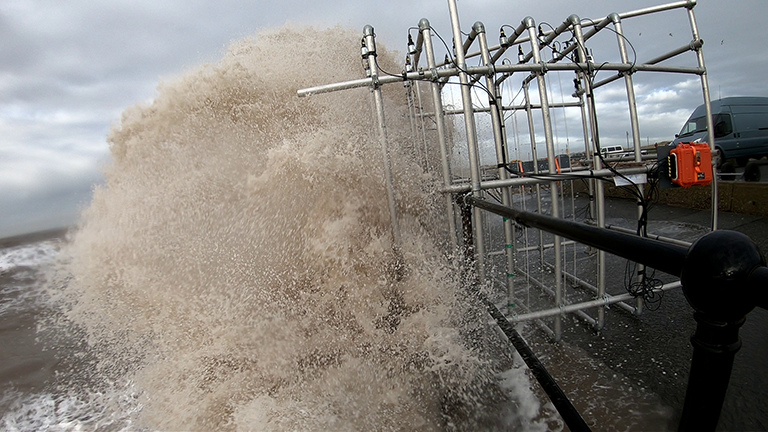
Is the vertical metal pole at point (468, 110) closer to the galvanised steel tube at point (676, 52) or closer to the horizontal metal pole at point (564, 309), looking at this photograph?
the horizontal metal pole at point (564, 309)

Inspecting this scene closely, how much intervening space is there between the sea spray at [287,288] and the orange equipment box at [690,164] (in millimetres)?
1902

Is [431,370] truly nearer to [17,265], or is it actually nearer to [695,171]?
[695,171]

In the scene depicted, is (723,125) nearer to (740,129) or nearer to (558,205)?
(740,129)

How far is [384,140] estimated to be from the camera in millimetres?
2645

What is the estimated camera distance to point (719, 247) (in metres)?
0.57

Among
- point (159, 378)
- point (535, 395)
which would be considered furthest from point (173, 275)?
point (535, 395)

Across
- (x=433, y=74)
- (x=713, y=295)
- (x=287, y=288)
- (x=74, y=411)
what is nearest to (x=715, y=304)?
(x=713, y=295)

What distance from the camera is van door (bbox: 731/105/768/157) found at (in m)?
10.4

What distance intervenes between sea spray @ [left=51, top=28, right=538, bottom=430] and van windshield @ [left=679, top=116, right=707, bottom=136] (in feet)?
37.8

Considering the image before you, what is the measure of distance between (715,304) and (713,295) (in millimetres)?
21

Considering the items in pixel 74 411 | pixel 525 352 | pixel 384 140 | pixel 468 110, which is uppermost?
pixel 468 110

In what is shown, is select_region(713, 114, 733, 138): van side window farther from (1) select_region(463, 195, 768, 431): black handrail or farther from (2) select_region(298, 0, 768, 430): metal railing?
(1) select_region(463, 195, 768, 431): black handrail

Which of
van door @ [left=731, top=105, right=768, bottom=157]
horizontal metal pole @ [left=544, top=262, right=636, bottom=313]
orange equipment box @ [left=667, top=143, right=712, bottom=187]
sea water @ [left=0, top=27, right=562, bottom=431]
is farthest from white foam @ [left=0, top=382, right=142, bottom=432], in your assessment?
van door @ [left=731, top=105, right=768, bottom=157]

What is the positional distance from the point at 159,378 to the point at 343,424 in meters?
1.86
